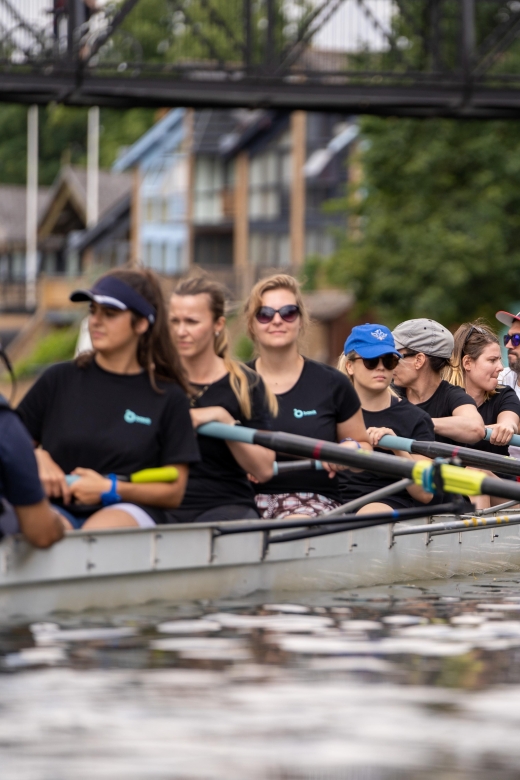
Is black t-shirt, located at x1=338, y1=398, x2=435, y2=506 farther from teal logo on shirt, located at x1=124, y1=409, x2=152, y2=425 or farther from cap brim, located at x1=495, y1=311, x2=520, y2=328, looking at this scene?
cap brim, located at x1=495, y1=311, x2=520, y2=328

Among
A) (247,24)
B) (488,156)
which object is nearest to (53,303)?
(488,156)

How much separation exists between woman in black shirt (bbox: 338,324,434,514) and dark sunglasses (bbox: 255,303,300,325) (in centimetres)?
66

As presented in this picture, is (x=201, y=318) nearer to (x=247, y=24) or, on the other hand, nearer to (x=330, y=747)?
(x=330, y=747)

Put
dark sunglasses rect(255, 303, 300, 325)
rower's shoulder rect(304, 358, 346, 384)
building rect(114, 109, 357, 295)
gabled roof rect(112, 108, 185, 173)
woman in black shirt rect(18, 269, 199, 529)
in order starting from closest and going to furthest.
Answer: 1. woman in black shirt rect(18, 269, 199, 529)
2. dark sunglasses rect(255, 303, 300, 325)
3. rower's shoulder rect(304, 358, 346, 384)
4. building rect(114, 109, 357, 295)
5. gabled roof rect(112, 108, 185, 173)

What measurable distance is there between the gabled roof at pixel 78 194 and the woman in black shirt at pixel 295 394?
203ft

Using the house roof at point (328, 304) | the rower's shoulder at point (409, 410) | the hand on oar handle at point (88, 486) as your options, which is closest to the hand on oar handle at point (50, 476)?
the hand on oar handle at point (88, 486)

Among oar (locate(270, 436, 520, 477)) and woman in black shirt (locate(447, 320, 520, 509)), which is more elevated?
woman in black shirt (locate(447, 320, 520, 509))

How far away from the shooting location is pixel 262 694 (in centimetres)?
534

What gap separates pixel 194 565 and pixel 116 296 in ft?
4.43

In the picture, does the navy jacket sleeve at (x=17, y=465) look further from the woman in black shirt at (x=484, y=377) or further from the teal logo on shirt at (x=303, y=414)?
the woman in black shirt at (x=484, y=377)

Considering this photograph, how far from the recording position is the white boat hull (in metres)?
6.32

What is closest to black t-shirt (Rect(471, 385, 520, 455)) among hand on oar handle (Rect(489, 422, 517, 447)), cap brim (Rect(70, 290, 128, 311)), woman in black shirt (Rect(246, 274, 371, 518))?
hand on oar handle (Rect(489, 422, 517, 447))

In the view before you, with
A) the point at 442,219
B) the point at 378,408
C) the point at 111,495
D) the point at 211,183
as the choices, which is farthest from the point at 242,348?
the point at 111,495

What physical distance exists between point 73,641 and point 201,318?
183 centimetres
